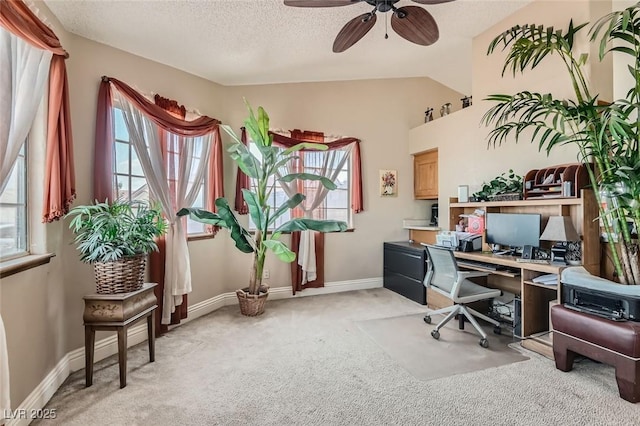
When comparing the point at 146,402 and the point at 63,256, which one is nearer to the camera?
the point at 146,402

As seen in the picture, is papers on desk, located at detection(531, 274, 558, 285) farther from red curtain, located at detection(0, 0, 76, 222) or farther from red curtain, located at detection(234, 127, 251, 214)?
red curtain, located at detection(0, 0, 76, 222)

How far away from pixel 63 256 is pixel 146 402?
1.31m

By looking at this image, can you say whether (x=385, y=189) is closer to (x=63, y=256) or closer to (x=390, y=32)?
(x=390, y=32)

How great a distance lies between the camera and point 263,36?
3.08m

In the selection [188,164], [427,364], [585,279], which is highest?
[188,164]

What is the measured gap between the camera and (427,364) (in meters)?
2.49

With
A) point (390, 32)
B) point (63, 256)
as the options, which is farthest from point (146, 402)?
point (390, 32)

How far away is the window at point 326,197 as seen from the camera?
4.45 metres

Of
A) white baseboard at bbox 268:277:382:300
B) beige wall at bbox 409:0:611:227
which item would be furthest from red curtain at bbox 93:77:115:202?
beige wall at bbox 409:0:611:227

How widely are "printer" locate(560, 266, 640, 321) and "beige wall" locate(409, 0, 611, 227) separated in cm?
122

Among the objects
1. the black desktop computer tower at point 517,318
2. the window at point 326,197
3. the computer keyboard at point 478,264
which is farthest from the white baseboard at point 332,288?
the black desktop computer tower at point 517,318

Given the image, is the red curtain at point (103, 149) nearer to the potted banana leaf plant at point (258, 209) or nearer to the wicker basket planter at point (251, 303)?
the potted banana leaf plant at point (258, 209)

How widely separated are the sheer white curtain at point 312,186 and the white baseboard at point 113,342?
1.35ft

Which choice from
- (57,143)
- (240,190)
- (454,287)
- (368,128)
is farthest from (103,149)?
(368,128)
